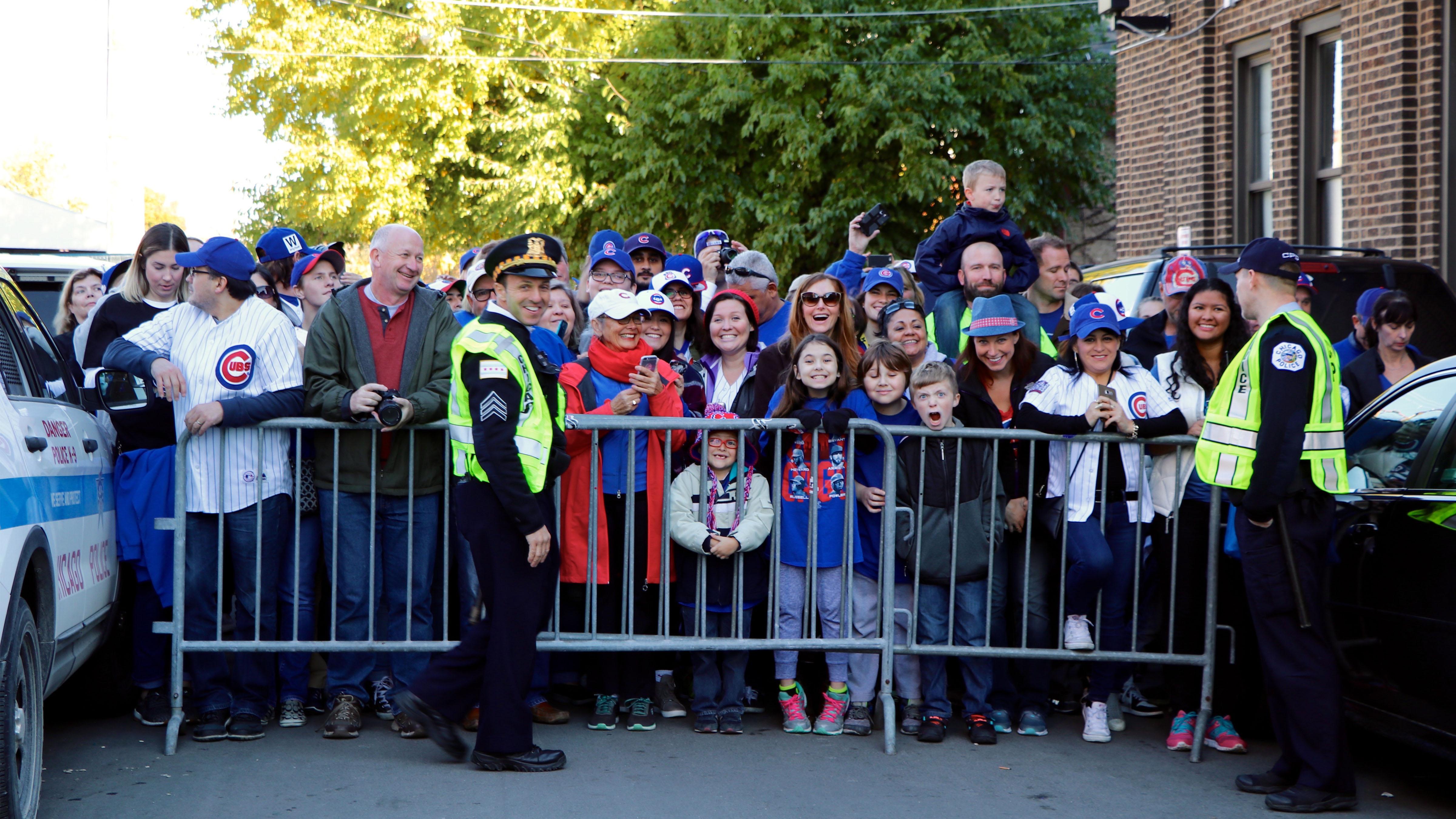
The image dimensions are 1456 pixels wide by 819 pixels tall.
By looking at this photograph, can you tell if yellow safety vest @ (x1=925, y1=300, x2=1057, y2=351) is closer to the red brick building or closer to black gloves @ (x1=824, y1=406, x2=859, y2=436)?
black gloves @ (x1=824, y1=406, x2=859, y2=436)

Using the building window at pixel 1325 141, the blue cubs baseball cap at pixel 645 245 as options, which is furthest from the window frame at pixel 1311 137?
the blue cubs baseball cap at pixel 645 245

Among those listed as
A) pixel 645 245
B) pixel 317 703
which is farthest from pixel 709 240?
pixel 317 703

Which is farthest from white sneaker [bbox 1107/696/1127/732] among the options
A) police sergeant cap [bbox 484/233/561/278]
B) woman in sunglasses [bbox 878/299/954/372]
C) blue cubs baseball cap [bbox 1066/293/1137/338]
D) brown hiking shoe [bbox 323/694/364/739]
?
brown hiking shoe [bbox 323/694/364/739]

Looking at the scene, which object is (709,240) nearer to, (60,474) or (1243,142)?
(60,474)

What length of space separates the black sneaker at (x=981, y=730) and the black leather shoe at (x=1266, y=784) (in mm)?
1067

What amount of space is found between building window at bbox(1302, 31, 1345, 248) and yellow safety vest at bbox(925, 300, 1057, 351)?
582 centimetres

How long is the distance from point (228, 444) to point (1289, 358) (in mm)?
4337

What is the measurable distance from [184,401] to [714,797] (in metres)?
2.78

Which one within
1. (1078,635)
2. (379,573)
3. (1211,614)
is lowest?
(1078,635)

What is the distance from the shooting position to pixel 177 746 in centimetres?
564

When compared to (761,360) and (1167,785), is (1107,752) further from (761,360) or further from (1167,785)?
(761,360)

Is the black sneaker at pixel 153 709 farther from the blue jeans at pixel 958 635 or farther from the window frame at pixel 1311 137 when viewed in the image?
the window frame at pixel 1311 137

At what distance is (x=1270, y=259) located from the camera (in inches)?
211

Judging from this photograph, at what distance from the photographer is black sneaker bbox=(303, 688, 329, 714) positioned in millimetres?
6180
